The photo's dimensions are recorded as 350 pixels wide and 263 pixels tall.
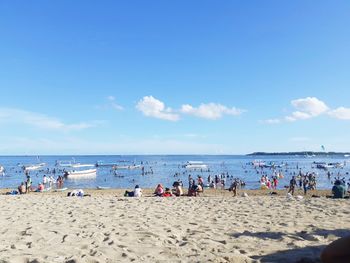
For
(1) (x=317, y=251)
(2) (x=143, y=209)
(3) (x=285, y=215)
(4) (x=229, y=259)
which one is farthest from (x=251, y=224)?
(2) (x=143, y=209)

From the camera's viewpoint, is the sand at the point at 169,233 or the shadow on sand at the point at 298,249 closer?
the shadow on sand at the point at 298,249

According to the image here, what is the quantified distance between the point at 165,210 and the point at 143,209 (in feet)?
2.58

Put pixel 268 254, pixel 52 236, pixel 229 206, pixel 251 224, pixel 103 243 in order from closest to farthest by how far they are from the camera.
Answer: pixel 268 254 → pixel 103 243 → pixel 52 236 → pixel 251 224 → pixel 229 206

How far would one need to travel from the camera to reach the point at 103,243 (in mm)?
6906

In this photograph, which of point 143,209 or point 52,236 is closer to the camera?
point 52,236

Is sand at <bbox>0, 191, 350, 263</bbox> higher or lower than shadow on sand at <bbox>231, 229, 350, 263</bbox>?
lower

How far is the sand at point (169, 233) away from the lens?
6.02 m

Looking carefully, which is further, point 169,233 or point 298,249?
point 169,233

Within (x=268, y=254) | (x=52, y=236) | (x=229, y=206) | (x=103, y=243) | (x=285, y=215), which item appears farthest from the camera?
(x=229, y=206)

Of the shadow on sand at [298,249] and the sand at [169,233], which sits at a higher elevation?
the shadow on sand at [298,249]

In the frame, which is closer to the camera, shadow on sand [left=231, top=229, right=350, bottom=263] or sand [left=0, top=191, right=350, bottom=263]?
shadow on sand [left=231, top=229, right=350, bottom=263]

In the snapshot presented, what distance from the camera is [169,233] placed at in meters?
7.84

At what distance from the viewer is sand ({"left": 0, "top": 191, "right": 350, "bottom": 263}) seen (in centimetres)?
602

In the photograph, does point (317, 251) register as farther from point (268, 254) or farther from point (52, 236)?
point (52, 236)
